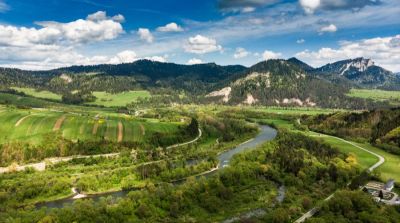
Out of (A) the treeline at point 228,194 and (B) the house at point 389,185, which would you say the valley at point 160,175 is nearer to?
(A) the treeline at point 228,194

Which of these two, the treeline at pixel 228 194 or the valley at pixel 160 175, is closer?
the treeline at pixel 228 194

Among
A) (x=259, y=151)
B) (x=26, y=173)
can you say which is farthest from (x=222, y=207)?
(x=26, y=173)

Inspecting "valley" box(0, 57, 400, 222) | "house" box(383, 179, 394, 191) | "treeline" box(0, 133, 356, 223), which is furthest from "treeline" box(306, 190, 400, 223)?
"house" box(383, 179, 394, 191)

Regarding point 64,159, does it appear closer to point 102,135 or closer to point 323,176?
point 102,135

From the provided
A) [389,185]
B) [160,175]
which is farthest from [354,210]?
[160,175]

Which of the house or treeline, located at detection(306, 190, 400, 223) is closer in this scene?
treeline, located at detection(306, 190, 400, 223)

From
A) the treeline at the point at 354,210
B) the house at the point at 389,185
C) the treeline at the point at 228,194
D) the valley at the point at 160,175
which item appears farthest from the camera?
the house at the point at 389,185

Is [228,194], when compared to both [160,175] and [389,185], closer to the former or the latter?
[160,175]

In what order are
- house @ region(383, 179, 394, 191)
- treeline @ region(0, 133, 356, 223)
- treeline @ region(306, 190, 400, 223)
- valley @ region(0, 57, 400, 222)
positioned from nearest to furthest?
treeline @ region(306, 190, 400, 223), treeline @ region(0, 133, 356, 223), valley @ region(0, 57, 400, 222), house @ region(383, 179, 394, 191)

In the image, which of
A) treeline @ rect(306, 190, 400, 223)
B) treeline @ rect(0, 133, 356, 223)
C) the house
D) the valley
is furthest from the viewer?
the house

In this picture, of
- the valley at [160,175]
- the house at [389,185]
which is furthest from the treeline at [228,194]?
the house at [389,185]

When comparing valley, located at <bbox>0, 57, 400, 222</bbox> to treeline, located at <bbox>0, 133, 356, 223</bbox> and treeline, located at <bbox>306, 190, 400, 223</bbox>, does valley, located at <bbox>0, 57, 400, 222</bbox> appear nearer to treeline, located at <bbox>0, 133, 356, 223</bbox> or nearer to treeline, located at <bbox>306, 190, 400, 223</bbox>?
treeline, located at <bbox>0, 133, 356, 223</bbox>
